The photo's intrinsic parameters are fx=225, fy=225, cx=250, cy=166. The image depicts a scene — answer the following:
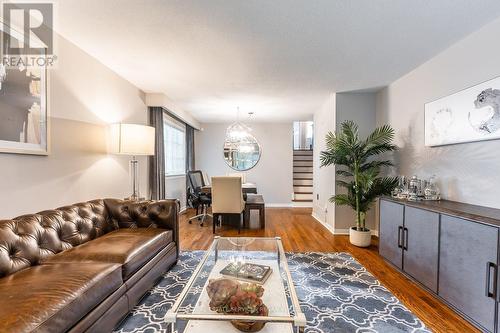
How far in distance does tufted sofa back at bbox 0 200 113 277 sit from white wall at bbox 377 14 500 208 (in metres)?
3.62

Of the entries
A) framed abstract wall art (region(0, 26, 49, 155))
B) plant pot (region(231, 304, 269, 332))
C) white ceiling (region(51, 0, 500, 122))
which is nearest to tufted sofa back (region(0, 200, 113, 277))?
framed abstract wall art (region(0, 26, 49, 155))

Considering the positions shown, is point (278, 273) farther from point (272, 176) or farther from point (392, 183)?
point (272, 176)

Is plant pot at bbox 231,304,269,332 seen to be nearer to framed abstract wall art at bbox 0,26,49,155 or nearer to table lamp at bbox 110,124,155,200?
framed abstract wall art at bbox 0,26,49,155

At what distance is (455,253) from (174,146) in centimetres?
508

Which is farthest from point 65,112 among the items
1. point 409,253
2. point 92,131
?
point 409,253

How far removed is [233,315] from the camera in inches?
44.3

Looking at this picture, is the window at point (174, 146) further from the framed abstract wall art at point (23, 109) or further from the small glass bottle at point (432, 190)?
the small glass bottle at point (432, 190)

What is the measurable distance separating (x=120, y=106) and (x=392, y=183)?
3936 mm

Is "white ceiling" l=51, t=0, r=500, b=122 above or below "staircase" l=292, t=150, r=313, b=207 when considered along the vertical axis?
above

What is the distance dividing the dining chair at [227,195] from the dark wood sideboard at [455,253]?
7.39 ft

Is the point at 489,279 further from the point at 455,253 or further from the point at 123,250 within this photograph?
the point at 123,250

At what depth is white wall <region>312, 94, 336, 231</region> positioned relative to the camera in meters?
3.98

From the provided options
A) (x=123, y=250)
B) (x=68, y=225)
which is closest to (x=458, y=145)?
(x=123, y=250)

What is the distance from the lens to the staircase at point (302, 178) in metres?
6.74
